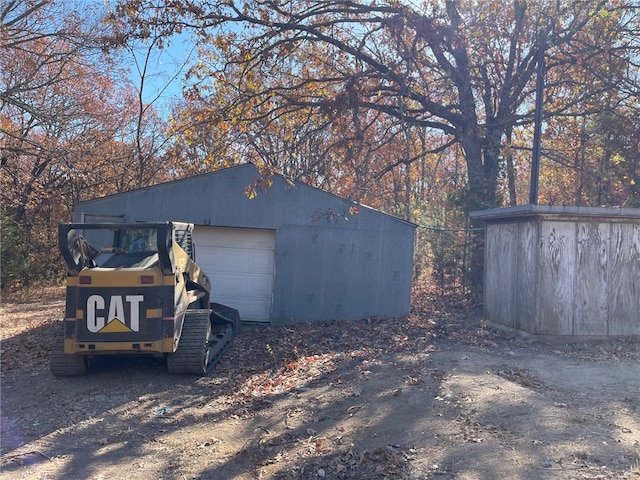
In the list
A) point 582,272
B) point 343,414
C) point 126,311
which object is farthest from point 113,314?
point 582,272

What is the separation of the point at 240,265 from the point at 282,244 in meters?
1.27

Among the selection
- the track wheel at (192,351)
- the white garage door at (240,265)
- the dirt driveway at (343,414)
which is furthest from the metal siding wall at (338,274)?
the track wheel at (192,351)

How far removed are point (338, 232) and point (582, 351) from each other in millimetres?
6301

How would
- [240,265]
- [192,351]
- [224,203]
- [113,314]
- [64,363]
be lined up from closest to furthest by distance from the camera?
[113,314] → [64,363] → [192,351] → [224,203] → [240,265]

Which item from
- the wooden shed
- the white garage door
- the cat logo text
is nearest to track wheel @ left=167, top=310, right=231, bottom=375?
the cat logo text

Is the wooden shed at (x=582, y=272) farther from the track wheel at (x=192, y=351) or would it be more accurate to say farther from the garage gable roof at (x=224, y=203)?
the track wheel at (x=192, y=351)

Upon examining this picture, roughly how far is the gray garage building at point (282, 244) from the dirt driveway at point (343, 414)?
10.6 feet

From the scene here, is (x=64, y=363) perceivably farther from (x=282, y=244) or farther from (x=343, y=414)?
(x=282, y=244)

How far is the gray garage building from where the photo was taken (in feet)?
45.1

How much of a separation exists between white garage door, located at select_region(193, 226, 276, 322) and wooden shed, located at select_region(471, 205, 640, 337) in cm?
627

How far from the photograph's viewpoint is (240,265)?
14.2 meters

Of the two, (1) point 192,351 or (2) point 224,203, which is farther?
(2) point 224,203

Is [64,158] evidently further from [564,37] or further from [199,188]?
[564,37]

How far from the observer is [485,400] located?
259 inches
